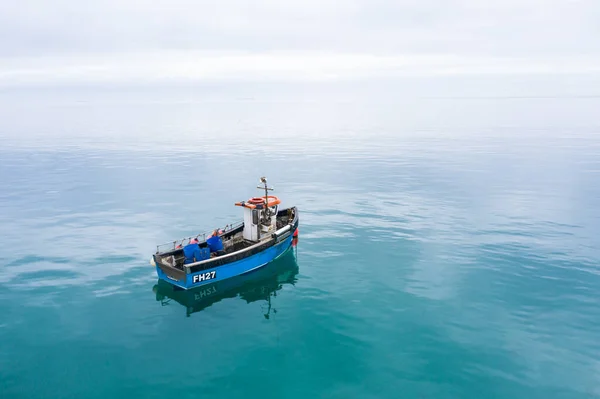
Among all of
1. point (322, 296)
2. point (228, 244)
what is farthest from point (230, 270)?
point (322, 296)

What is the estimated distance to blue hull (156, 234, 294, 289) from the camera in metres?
30.2

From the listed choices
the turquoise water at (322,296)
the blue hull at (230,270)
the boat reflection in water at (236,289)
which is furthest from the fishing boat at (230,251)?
the turquoise water at (322,296)

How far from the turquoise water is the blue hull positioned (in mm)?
876

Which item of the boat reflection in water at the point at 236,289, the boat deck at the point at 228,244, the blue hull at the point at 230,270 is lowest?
the boat reflection in water at the point at 236,289

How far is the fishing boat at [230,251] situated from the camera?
3031 cm

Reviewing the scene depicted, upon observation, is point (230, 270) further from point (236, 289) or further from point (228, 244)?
point (228, 244)

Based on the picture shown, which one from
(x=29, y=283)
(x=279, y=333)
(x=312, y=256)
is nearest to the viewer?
(x=279, y=333)

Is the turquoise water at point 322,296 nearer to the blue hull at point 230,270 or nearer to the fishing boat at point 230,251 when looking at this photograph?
the blue hull at point 230,270

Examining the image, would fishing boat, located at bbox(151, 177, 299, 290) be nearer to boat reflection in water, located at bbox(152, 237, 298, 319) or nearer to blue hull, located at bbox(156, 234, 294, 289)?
blue hull, located at bbox(156, 234, 294, 289)

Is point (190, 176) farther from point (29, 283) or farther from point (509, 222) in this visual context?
point (509, 222)

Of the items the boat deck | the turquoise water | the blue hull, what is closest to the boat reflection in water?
the turquoise water

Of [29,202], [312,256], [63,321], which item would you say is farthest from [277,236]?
[29,202]

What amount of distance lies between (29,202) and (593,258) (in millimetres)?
65006

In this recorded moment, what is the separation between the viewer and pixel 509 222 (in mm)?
45844
